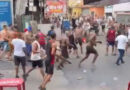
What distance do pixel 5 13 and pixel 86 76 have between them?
21.0ft

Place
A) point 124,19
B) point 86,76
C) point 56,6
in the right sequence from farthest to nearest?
point 124,19, point 56,6, point 86,76

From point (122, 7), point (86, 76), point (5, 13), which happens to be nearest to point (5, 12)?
point (5, 13)

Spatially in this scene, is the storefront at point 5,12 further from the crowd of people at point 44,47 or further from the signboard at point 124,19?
the signboard at point 124,19

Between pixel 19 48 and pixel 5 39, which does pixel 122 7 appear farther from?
pixel 19 48

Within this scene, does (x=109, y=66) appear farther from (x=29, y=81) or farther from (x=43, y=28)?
(x=43, y=28)

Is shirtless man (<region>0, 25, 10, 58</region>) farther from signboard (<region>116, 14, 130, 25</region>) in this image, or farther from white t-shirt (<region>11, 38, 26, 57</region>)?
signboard (<region>116, 14, 130, 25</region>)

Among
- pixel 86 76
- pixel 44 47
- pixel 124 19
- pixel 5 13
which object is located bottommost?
pixel 86 76

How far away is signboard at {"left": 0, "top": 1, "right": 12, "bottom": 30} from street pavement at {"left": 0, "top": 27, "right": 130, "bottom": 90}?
7.66 feet

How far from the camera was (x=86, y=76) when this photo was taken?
475 inches

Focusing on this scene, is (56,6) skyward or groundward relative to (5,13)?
skyward

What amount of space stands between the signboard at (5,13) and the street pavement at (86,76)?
2.33m

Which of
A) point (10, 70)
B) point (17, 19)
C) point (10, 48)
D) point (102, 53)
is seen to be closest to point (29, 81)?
point (10, 70)

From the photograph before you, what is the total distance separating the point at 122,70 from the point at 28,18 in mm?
9376

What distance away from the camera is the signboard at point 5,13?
1652 cm
